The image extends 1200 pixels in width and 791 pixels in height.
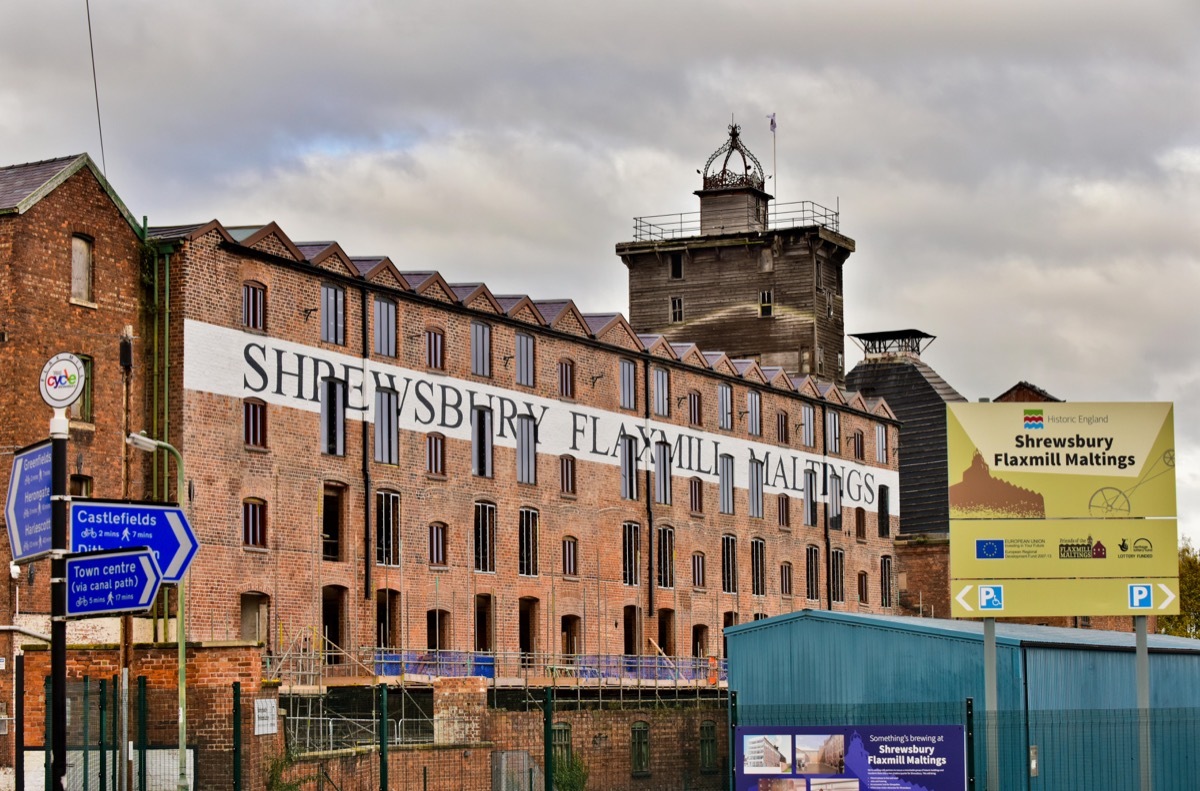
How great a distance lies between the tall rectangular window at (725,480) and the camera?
68812mm

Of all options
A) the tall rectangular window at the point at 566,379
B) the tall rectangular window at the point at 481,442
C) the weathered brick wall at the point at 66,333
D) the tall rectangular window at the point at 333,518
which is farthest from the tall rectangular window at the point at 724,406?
the weathered brick wall at the point at 66,333

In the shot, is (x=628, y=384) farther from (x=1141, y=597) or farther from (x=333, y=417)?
(x=1141, y=597)

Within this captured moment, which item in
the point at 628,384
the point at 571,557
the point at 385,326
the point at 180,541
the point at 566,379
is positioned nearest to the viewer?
the point at 180,541

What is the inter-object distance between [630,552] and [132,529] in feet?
146

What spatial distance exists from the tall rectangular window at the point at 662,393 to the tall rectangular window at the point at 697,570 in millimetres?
5209

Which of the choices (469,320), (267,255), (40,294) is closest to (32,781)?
(40,294)

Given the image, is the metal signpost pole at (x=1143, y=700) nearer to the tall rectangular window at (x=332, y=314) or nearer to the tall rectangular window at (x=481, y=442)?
the tall rectangular window at (x=332, y=314)

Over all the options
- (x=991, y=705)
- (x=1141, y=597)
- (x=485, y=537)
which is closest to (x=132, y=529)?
(x=991, y=705)

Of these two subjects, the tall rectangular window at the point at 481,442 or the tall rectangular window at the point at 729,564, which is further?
the tall rectangular window at the point at 729,564

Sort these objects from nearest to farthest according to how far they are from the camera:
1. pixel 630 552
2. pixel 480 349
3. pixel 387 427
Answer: pixel 387 427 → pixel 480 349 → pixel 630 552

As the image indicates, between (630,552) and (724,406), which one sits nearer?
(630,552)

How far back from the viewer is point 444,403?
2191 inches

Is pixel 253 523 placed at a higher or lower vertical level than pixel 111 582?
higher

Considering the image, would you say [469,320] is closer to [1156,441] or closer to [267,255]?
[267,255]
